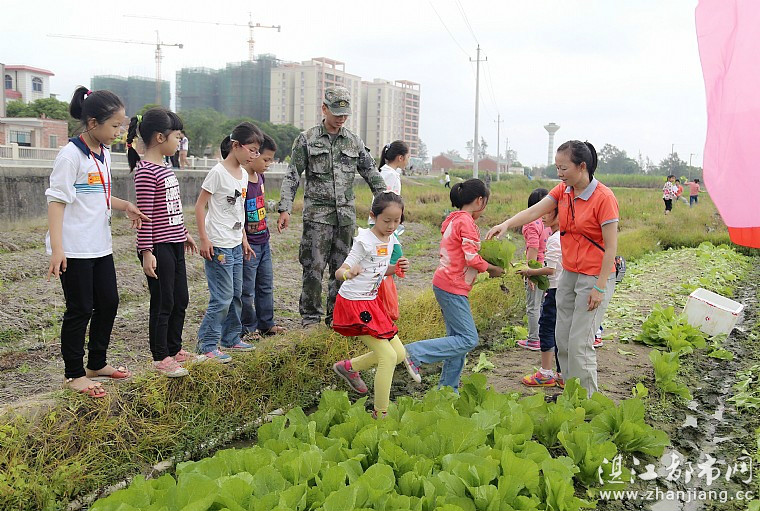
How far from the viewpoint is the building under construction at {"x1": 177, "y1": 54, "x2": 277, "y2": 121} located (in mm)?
76438

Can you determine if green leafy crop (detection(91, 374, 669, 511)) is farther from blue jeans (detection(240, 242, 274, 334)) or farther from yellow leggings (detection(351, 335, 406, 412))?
blue jeans (detection(240, 242, 274, 334))

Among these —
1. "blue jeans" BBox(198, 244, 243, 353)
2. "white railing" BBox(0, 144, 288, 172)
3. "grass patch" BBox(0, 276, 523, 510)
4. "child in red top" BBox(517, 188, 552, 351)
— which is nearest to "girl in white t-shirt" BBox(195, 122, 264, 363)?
"blue jeans" BBox(198, 244, 243, 353)

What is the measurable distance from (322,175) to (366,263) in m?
1.38

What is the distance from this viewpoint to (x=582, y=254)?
4141mm

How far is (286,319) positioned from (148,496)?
147 inches

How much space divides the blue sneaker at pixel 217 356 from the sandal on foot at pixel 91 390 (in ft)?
2.36

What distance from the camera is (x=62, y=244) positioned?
133 inches

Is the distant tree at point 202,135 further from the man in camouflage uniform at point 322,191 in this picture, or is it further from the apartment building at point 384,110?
the apartment building at point 384,110

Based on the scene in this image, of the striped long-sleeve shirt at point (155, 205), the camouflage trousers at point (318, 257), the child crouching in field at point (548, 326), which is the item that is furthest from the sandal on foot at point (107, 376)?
the child crouching in field at point (548, 326)

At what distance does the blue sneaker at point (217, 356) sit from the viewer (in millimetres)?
4188

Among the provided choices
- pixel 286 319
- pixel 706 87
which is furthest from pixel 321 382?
pixel 706 87

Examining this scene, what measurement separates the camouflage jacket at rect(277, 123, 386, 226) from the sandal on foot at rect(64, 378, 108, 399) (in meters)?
2.03

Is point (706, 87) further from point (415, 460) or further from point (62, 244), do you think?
point (62, 244)

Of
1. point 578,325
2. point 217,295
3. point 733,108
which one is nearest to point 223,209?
point 217,295
